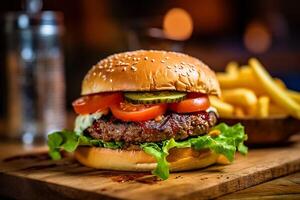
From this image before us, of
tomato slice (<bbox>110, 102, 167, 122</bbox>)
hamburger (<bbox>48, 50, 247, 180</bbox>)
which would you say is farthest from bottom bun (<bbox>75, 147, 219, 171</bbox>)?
tomato slice (<bbox>110, 102, 167, 122</bbox>)

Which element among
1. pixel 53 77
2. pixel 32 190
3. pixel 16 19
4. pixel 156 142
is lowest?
pixel 32 190

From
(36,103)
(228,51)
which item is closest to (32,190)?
(36,103)

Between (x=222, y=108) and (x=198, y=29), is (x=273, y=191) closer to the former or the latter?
(x=222, y=108)

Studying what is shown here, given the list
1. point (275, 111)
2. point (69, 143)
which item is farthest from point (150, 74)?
point (275, 111)

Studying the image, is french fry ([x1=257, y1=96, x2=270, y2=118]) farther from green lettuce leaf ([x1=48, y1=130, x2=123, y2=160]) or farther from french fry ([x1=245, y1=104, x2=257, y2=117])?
green lettuce leaf ([x1=48, y1=130, x2=123, y2=160])

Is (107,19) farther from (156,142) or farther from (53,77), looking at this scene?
(156,142)

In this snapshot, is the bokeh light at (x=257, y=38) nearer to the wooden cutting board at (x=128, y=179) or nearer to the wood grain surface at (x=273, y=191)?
the wooden cutting board at (x=128, y=179)

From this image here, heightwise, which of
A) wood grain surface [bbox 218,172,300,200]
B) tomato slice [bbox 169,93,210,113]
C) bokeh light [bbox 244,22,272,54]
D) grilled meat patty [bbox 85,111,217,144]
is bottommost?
wood grain surface [bbox 218,172,300,200]

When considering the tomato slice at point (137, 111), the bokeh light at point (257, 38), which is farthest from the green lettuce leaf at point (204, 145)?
the bokeh light at point (257, 38)
